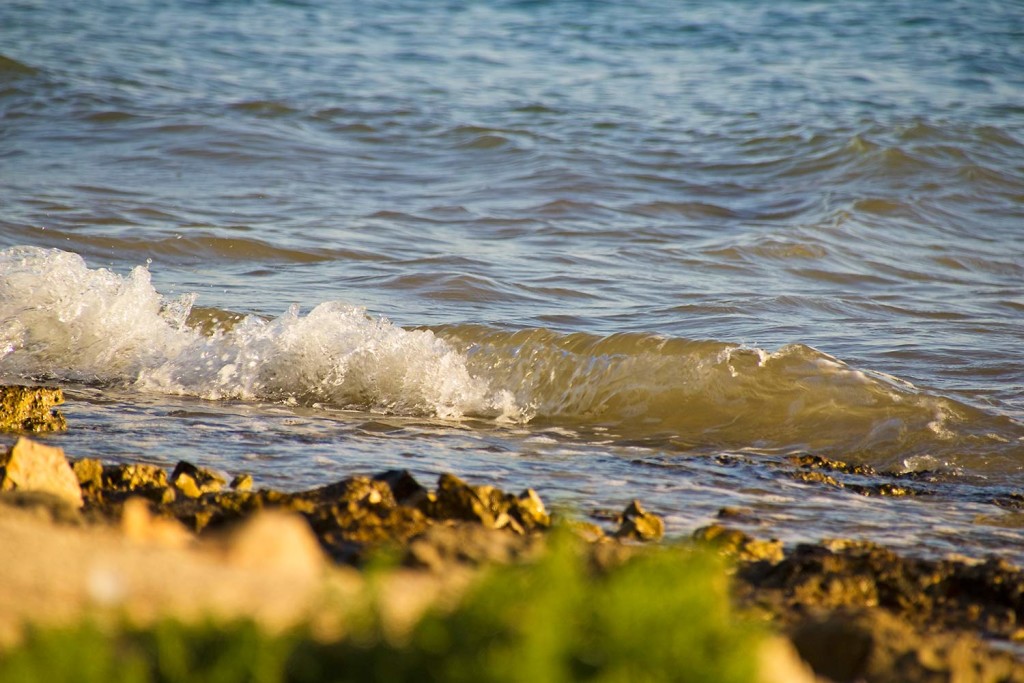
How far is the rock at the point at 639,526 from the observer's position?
4.27 metres

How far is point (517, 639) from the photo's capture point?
2.42 metres

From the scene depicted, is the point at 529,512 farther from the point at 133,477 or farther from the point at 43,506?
the point at 43,506

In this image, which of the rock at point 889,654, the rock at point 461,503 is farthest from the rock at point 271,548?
the rock at point 889,654

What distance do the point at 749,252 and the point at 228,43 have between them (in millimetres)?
12535

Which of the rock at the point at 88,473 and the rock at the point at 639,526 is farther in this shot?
the rock at the point at 88,473

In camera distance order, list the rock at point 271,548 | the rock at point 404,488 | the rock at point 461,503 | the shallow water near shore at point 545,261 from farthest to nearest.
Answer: the shallow water near shore at point 545,261, the rock at point 404,488, the rock at point 461,503, the rock at point 271,548

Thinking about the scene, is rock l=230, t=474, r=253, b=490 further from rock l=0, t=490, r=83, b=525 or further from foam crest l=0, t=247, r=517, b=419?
foam crest l=0, t=247, r=517, b=419

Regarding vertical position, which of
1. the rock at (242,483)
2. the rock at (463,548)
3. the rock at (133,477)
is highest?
the rock at (463,548)

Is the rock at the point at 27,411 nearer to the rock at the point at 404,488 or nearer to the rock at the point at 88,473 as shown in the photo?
the rock at the point at 88,473

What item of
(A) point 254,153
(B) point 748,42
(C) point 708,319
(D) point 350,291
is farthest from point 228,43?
(C) point 708,319

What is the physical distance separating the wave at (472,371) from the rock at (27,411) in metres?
1.32

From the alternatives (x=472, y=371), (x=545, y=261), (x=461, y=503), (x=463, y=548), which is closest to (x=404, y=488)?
(x=461, y=503)

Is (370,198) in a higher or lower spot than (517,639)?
lower

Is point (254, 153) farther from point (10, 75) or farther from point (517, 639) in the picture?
point (517, 639)
